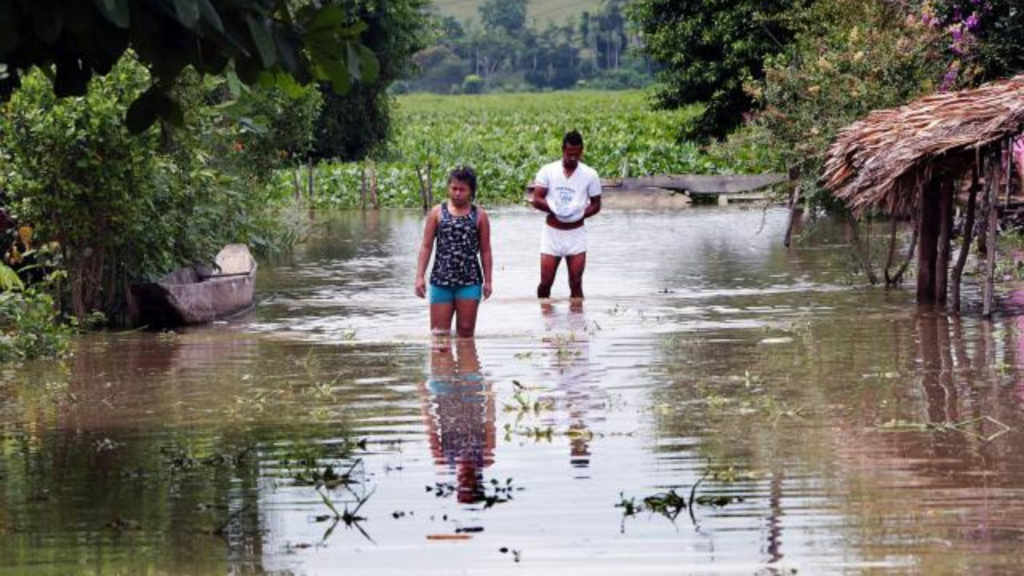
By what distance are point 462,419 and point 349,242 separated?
2072 cm

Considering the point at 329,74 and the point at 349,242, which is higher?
the point at 329,74

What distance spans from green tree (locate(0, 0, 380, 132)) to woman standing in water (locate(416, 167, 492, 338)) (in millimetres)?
5556

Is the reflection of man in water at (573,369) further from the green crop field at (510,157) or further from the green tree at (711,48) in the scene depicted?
the green tree at (711,48)

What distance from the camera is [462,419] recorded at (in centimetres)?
1105

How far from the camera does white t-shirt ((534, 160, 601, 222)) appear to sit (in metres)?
17.7

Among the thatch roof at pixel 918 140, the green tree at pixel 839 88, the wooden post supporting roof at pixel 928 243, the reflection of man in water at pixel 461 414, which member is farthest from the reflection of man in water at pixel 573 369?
the green tree at pixel 839 88

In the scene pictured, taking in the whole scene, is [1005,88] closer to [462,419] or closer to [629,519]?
[462,419]

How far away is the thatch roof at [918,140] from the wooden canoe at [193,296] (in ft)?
19.1

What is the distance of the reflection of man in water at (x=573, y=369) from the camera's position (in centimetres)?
1016

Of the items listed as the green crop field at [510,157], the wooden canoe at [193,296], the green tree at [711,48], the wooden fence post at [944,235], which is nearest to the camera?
the wooden canoe at [193,296]

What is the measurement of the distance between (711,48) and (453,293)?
2773cm

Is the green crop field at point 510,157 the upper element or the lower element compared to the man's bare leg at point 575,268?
lower

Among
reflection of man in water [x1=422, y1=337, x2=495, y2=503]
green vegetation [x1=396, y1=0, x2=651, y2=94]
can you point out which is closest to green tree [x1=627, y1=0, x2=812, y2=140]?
reflection of man in water [x1=422, y1=337, x2=495, y2=503]

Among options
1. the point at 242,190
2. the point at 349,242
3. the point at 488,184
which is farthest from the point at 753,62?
the point at 242,190
